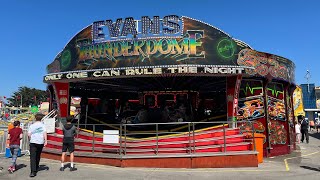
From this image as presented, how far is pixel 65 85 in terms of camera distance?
15.2 metres

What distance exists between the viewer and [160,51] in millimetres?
12820

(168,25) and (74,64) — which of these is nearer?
(168,25)

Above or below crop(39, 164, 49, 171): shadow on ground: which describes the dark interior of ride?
above

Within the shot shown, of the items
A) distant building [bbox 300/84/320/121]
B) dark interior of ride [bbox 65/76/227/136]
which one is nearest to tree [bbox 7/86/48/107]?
distant building [bbox 300/84/320/121]

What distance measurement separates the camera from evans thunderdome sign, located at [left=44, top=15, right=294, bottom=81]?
12.6 m

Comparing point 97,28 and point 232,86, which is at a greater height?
point 97,28

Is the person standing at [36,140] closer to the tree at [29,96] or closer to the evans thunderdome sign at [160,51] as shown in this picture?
the evans thunderdome sign at [160,51]

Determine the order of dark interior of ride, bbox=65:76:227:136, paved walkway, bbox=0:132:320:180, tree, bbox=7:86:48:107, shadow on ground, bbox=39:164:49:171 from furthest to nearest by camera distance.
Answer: tree, bbox=7:86:48:107
dark interior of ride, bbox=65:76:227:136
shadow on ground, bbox=39:164:49:171
paved walkway, bbox=0:132:320:180

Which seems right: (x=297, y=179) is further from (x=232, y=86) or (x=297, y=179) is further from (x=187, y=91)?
(x=187, y=91)

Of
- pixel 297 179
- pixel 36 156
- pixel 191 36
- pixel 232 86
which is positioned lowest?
pixel 297 179

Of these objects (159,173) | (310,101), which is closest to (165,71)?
(159,173)

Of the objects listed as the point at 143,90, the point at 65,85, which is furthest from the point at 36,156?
the point at 143,90

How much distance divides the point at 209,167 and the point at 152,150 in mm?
1970

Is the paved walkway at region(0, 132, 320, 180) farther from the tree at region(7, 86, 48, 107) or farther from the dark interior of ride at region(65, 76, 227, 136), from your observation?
the tree at region(7, 86, 48, 107)
